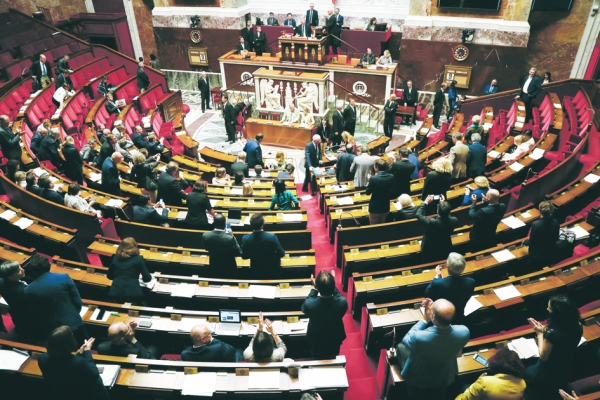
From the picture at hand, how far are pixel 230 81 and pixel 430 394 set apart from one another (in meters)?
12.6

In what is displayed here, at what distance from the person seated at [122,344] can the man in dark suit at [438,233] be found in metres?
3.06

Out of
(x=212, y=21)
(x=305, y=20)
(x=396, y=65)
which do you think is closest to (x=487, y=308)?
(x=396, y=65)

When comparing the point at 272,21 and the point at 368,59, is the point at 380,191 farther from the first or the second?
the point at 272,21

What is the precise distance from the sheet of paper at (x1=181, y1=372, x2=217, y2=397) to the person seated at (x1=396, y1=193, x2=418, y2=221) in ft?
10.1

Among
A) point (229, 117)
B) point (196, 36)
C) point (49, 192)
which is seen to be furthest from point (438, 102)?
point (49, 192)

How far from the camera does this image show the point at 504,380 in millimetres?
2504

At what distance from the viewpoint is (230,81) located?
1381 centimetres

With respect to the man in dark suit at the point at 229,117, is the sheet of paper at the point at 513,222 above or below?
above

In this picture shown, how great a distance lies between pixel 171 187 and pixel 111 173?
3.79 feet

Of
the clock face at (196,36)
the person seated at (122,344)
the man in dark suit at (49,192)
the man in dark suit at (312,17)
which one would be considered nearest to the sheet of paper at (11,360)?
the person seated at (122,344)

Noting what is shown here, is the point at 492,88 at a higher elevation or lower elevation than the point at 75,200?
lower

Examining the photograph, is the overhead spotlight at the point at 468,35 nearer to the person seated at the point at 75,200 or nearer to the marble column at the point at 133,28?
the person seated at the point at 75,200

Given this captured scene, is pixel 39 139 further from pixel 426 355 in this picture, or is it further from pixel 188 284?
pixel 426 355

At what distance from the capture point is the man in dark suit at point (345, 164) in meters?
6.95
